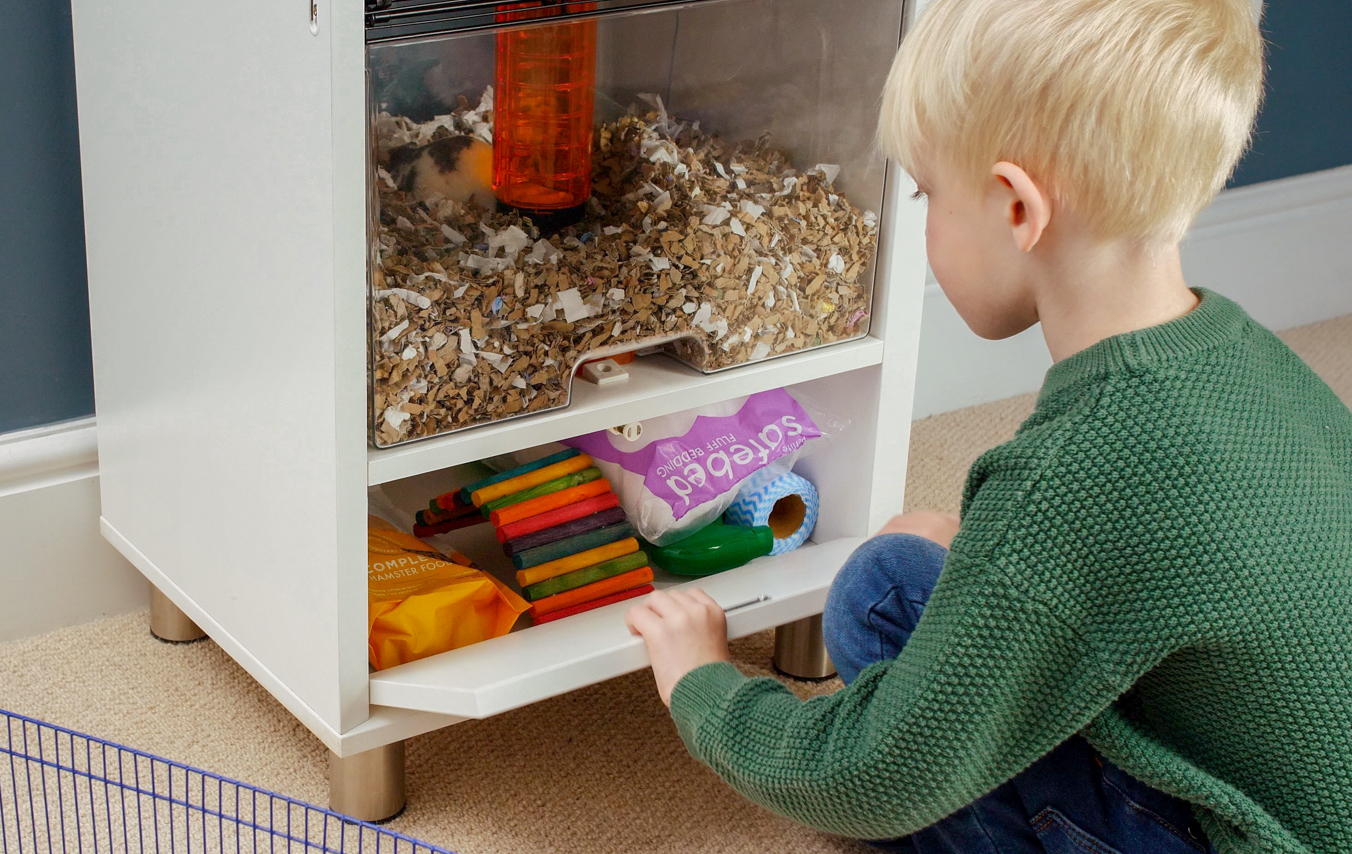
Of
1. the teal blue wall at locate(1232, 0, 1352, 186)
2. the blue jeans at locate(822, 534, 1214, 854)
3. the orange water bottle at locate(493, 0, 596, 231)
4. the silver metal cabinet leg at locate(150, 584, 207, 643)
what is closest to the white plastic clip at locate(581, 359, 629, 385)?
the orange water bottle at locate(493, 0, 596, 231)

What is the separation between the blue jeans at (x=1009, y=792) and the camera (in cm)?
80

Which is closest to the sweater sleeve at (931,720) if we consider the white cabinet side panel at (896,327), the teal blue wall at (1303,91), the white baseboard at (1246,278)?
the white cabinet side panel at (896,327)

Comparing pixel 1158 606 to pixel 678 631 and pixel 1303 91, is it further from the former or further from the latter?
pixel 1303 91

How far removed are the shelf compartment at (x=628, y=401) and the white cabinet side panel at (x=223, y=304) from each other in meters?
0.07

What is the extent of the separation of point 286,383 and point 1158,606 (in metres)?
0.52

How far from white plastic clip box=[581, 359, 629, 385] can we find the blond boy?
0.94ft

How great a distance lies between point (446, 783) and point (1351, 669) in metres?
0.64

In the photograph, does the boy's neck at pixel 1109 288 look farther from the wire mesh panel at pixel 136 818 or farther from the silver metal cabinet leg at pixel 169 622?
the silver metal cabinet leg at pixel 169 622

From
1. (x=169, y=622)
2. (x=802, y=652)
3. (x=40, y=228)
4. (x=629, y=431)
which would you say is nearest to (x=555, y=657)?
(x=629, y=431)

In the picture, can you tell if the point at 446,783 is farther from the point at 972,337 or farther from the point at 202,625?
the point at 972,337

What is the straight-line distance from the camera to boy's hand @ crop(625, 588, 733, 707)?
0.90m

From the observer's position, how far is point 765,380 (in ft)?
3.35

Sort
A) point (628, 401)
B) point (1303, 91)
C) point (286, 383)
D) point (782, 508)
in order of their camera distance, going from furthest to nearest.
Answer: point (1303, 91) < point (782, 508) < point (628, 401) < point (286, 383)

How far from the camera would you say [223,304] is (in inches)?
35.6
